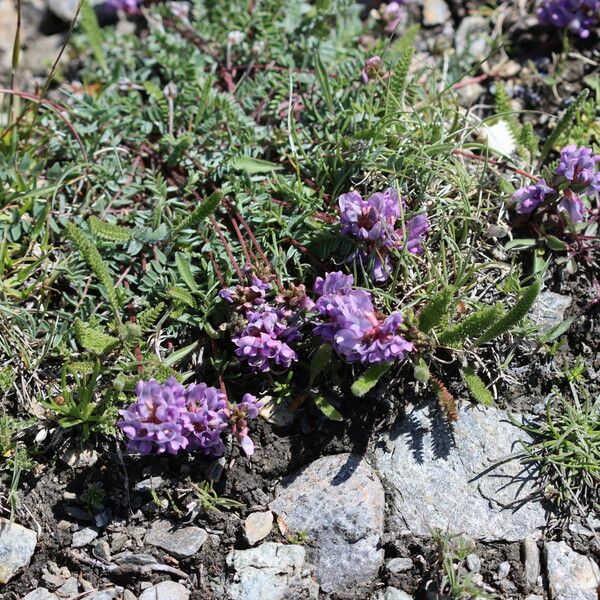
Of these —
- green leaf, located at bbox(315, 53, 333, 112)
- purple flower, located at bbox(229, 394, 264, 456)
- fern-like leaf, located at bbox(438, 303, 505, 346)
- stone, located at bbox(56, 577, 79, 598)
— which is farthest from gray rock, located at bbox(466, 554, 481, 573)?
green leaf, located at bbox(315, 53, 333, 112)

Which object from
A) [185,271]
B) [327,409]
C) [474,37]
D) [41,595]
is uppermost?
[474,37]

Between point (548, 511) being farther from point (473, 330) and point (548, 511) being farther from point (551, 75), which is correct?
point (551, 75)

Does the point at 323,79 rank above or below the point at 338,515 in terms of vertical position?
above

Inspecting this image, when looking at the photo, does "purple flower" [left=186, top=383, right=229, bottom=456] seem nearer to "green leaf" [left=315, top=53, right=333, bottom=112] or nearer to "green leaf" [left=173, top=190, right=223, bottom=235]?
"green leaf" [left=173, top=190, right=223, bottom=235]

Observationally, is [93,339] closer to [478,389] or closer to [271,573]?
[271,573]

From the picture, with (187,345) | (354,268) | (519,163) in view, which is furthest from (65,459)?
(519,163)

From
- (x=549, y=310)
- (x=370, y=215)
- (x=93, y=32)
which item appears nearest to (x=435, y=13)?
(x=93, y=32)

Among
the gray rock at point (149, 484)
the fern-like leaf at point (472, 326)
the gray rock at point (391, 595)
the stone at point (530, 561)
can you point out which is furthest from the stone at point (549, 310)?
the gray rock at point (149, 484)
